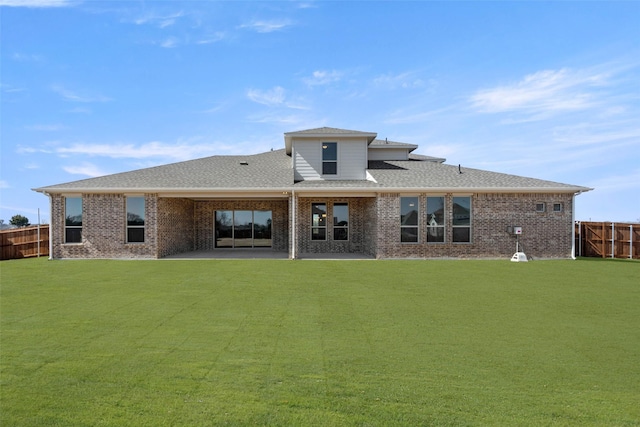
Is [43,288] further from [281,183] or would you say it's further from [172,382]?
[281,183]

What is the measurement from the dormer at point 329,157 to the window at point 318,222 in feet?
5.20

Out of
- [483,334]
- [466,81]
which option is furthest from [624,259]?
[483,334]

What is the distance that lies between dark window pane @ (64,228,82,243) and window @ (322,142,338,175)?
1057 centimetres

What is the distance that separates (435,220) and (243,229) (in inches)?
382

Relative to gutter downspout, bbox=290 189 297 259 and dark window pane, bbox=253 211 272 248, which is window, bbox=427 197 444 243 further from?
dark window pane, bbox=253 211 272 248

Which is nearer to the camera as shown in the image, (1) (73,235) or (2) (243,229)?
(1) (73,235)

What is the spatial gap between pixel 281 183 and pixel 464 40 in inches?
337

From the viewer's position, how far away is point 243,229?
62.5 feet

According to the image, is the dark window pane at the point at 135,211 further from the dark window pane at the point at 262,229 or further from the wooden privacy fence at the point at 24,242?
the dark window pane at the point at 262,229

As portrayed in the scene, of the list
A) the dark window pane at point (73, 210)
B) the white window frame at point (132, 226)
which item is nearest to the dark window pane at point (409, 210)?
the white window frame at point (132, 226)

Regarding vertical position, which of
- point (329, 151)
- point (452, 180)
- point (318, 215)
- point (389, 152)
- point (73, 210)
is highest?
point (389, 152)

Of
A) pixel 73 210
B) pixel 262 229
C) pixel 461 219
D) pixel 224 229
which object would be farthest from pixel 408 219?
pixel 73 210

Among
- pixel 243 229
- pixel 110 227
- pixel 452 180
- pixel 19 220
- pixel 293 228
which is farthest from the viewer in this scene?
pixel 19 220

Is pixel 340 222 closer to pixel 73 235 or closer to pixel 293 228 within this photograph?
pixel 293 228
